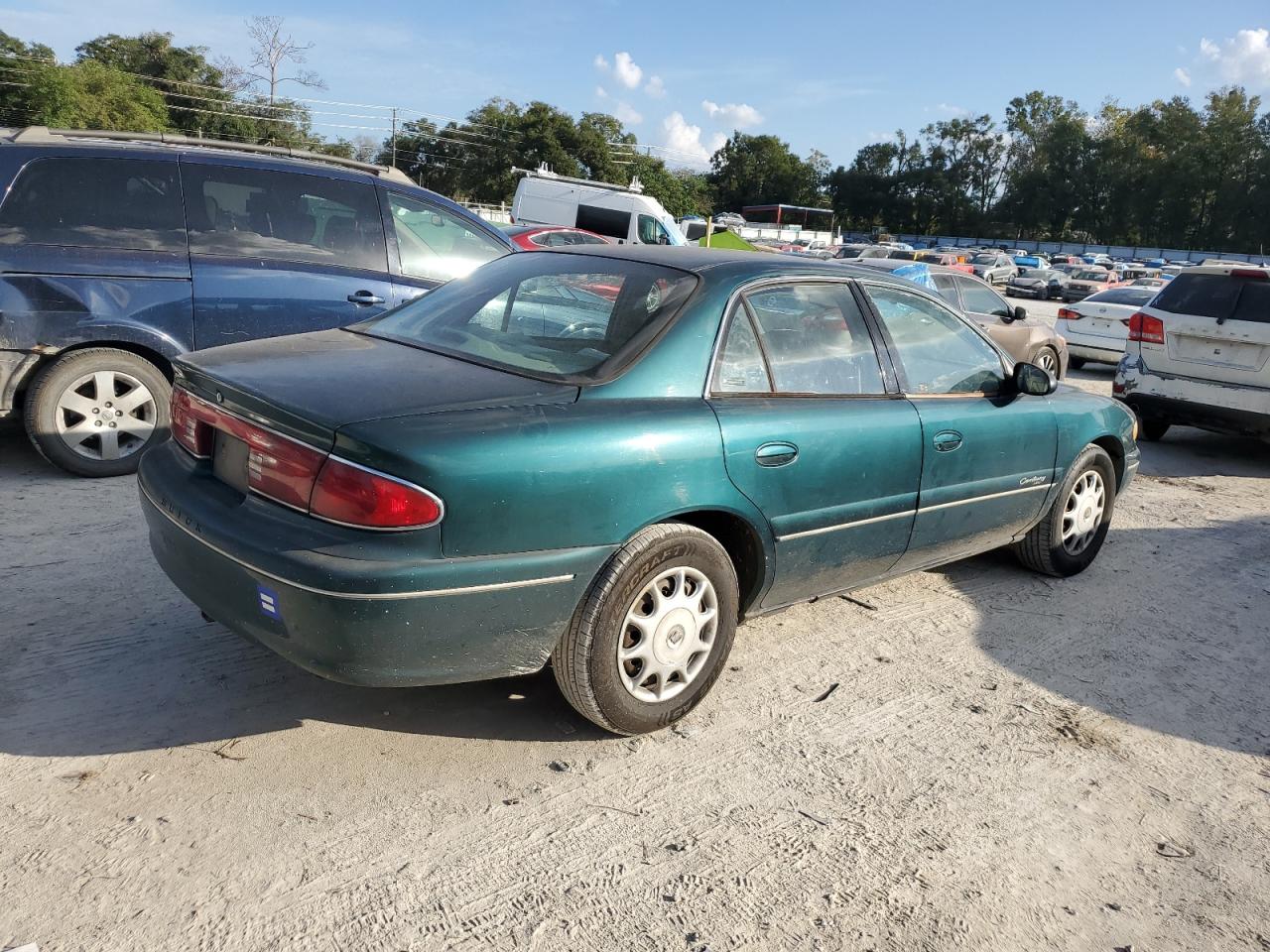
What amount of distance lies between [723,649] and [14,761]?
86.7 inches

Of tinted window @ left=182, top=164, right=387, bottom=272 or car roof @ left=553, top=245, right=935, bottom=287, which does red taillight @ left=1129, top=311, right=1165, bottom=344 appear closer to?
car roof @ left=553, top=245, right=935, bottom=287

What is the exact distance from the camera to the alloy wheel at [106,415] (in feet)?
18.1

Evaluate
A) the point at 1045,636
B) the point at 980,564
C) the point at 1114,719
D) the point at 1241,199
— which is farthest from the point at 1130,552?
the point at 1241,199

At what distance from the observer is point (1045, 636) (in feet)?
14.9

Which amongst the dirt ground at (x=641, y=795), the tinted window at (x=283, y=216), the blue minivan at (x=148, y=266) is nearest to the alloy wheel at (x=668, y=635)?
the dirt ground at (x=641, y=795)

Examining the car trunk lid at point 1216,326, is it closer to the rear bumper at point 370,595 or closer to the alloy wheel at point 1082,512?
the alloy wheel at point 1082,512

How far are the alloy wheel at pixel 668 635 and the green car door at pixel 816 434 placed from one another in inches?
14.3

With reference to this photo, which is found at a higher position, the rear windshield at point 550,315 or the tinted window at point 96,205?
the tinted window at point 96,205

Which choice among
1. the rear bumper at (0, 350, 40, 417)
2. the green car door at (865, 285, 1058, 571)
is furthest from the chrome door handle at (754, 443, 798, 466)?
the rear bumper at (0, 350, 40, 417)

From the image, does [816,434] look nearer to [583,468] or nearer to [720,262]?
[720,262]

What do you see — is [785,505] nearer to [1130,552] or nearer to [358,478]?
[358,478]

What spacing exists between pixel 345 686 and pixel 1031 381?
3.22m

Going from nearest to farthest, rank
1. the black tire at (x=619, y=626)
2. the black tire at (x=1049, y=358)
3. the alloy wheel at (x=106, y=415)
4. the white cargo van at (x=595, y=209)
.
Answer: the black tire at (x=619, y=626) → the alloy wheel at (x=106, y=415) → the black tire at (x=1049, y=358) → the white cargo van at (x=595, y=209)

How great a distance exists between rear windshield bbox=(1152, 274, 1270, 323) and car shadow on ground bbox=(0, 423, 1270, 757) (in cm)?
337
